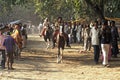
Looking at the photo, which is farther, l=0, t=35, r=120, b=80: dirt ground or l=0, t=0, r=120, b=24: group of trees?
l=0, t=0, r=120, b=24: group of trees

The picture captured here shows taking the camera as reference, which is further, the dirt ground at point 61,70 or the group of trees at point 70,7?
the group of trees at point 70,7

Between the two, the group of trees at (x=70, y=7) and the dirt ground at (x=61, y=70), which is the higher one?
the group of trees at (x=70, y=7)

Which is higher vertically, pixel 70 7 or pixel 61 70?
pixel 70 7

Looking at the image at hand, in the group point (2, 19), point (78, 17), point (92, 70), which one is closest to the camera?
point (92, 70)

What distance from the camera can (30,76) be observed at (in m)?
12.5

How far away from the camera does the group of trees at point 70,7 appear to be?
69.3 feet

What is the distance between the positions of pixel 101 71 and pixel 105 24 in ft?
7.44

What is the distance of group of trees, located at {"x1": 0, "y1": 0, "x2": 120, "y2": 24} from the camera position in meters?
21.1

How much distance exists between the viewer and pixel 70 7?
44031mm

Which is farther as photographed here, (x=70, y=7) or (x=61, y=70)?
(x=70, y=7)

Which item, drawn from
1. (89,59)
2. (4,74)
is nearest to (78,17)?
(89,59)

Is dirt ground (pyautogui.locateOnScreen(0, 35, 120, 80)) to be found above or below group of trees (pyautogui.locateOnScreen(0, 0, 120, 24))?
below

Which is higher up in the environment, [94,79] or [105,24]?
[105,24]

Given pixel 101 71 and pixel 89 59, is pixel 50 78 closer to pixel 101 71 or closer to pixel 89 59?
pixel 101 71
